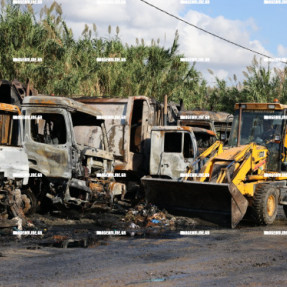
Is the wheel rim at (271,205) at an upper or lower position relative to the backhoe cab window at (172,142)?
lower

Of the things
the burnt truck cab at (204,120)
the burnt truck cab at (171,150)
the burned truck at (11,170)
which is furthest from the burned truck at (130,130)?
the burned truck at (11,170)

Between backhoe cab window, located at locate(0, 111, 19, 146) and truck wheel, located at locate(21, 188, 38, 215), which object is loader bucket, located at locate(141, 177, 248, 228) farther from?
backhoe cab window, located at locate(0, 111, 19, 146)

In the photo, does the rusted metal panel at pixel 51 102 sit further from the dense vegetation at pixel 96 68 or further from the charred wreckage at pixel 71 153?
the dense vegetation at pixel 96 68

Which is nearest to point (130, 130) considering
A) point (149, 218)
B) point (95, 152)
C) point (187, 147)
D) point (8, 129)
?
point (187, 147)

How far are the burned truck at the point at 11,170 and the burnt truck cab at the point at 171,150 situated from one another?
4.81 metres

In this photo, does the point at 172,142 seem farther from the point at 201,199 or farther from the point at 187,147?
the point at 201,199

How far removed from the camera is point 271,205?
41.1 ft

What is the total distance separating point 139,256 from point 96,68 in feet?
50.6

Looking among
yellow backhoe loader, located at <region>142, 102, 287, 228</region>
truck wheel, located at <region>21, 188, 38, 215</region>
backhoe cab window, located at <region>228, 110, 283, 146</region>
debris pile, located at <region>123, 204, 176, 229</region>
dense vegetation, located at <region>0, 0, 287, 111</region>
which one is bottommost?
debris pile, located at <region>123, 204, 176, 229</region>

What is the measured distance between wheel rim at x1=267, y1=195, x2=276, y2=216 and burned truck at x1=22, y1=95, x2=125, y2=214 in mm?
3326

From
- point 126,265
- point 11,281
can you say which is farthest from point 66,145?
point 11,281

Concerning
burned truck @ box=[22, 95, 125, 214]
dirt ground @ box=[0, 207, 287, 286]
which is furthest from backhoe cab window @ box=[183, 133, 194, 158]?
dirt ground @ box=[0, 207, 287, 286]

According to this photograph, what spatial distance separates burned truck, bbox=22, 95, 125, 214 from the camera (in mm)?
11508

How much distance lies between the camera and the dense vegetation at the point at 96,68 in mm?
21125
